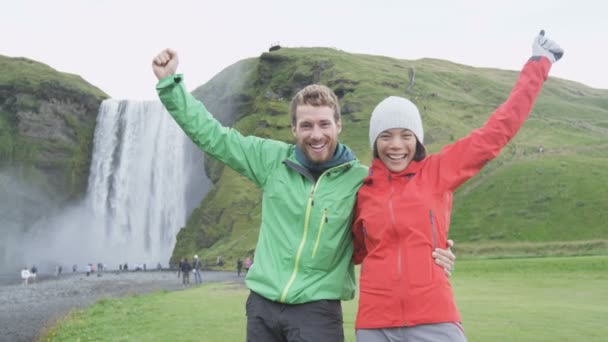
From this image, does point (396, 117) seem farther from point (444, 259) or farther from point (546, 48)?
point (546, 48)

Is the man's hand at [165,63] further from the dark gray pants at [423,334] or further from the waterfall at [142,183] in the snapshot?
the waterfall at [142,183]

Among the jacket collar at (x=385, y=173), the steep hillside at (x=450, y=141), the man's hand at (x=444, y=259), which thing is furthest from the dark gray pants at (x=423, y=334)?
the steep hillside at (x=450, y=141)

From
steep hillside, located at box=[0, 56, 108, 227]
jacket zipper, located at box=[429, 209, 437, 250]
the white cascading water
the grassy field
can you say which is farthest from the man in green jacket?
steep hillside, located at box=[0, 56, 108, 227]

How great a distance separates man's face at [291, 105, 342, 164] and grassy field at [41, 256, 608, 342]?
7.51 meters

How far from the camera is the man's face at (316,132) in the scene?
16.5ft

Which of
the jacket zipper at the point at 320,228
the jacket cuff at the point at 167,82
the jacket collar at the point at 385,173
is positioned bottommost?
the jacket zipper at the point at 320,228

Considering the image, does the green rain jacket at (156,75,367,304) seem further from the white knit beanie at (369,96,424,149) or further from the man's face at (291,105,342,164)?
the white knit beanie at (369,96,424,149)

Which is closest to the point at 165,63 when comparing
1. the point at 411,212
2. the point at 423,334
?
the point at 411,212

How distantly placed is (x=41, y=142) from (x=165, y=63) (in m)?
93.9

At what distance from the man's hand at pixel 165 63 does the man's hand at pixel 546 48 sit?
3.28 m

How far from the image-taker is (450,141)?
242ft

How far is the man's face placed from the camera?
5027 mm

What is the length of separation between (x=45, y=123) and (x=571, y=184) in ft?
249

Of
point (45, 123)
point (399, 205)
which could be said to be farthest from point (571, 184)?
point (45, 123)
